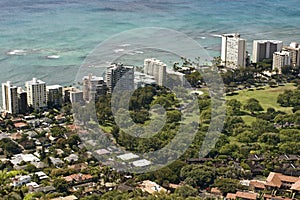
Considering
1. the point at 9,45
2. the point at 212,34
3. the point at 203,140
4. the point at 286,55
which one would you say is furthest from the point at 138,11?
the point at 203,140

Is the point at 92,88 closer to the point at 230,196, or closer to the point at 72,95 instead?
the point at 72,95

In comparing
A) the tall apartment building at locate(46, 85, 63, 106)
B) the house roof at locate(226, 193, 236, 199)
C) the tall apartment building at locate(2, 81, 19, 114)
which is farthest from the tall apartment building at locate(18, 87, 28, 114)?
the house roof at locate(226, 193, 236, 199)

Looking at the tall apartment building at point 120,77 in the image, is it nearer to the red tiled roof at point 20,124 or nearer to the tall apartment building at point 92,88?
the tall apartment building at point 92,88

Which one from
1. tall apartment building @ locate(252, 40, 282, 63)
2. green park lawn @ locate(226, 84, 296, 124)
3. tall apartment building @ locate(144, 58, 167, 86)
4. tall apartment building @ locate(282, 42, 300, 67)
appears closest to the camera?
green park lawn @ locate(226, 84, 296, 124)

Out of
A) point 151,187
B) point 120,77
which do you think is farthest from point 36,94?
point 151,187

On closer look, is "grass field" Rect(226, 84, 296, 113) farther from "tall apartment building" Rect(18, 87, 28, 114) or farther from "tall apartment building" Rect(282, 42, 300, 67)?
"tall apartment building" Rect(18, 87, 28, 114)

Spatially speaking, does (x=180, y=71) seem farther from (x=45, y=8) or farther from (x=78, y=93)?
(x=45, y=8)
